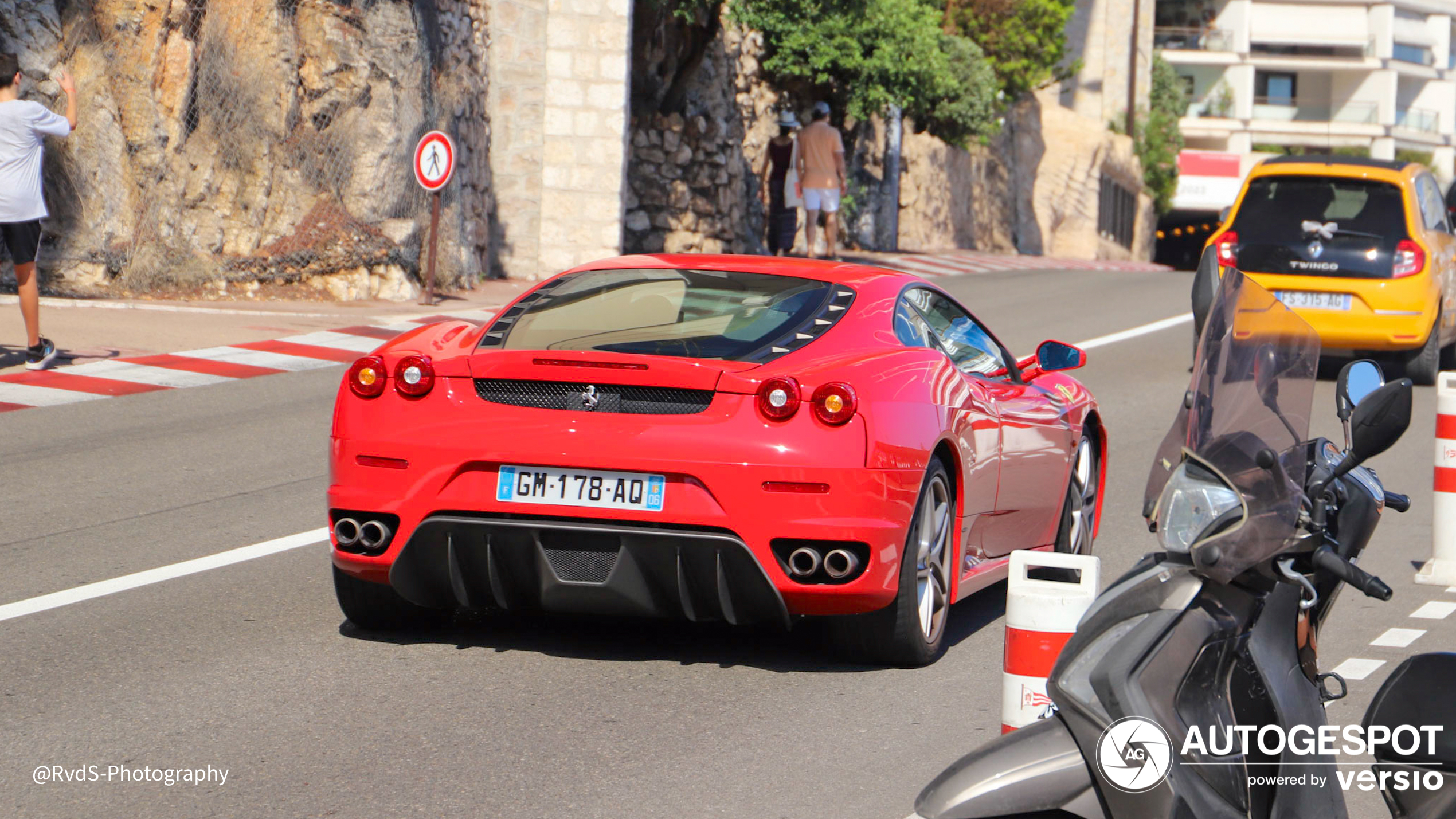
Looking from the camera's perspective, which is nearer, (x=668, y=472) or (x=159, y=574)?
(x=668, y=472)

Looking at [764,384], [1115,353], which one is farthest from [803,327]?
[1115,353]

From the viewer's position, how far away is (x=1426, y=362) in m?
14.5

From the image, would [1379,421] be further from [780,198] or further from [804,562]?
[780,198]

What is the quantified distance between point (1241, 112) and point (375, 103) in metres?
71.1

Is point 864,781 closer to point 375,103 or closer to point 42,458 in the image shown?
point 42,458

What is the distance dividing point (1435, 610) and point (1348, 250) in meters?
7.83

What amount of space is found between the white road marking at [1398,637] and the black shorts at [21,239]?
29.9ft

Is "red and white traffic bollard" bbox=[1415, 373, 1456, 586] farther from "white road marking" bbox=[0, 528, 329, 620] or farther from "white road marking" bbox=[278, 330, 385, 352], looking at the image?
"white road marking" bbox=[278, 330, 385, 352]

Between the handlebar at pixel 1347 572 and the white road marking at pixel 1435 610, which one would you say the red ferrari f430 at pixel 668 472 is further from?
the handlebar at pixel 1347 572

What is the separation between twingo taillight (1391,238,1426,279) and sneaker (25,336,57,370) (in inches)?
409

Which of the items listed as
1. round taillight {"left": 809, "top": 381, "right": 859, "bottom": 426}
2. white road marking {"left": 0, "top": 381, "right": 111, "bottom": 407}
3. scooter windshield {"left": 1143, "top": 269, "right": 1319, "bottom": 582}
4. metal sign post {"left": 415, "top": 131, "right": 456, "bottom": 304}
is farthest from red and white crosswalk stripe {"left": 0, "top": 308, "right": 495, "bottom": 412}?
scooter windshield {"left": 1143, "top": 269, "right": 1319, "bottom": 582}

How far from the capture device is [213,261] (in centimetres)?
1758

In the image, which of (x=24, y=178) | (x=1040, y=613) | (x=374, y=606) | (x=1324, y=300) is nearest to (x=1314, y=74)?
(x=1324, y=300)

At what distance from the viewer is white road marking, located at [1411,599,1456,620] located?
696 cm
